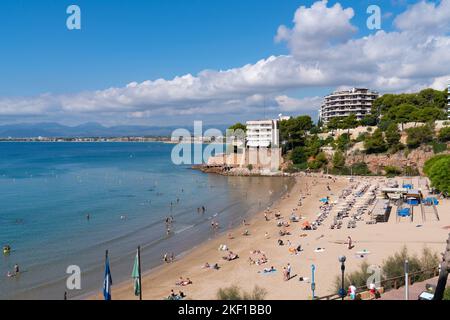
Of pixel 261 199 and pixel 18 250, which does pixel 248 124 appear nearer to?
pixel 261 199

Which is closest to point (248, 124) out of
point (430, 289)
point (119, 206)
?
point (119, 206)

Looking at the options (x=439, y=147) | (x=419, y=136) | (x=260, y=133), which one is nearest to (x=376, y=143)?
(x=419, y=136)

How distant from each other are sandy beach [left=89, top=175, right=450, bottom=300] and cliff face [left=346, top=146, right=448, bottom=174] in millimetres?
27682

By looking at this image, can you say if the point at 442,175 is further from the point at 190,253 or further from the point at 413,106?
the point at 413,106

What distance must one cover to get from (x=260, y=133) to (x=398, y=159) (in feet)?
140

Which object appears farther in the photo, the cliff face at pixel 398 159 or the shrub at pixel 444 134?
the cliff face at pixel 398 159

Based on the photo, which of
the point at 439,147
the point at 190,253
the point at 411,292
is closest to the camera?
the point at 411,292

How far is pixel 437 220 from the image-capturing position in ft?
106

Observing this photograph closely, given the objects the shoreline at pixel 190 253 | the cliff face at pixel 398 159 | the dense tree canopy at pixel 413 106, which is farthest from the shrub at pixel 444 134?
the shoreline at pixel 190 253

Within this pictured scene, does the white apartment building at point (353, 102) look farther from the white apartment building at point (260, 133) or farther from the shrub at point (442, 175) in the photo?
the shrub at point (442, 175)

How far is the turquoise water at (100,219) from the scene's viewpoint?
85.7ft

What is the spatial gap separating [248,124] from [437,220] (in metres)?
79.4

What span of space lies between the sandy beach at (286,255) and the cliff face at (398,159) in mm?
27682

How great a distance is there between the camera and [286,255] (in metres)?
26.9
